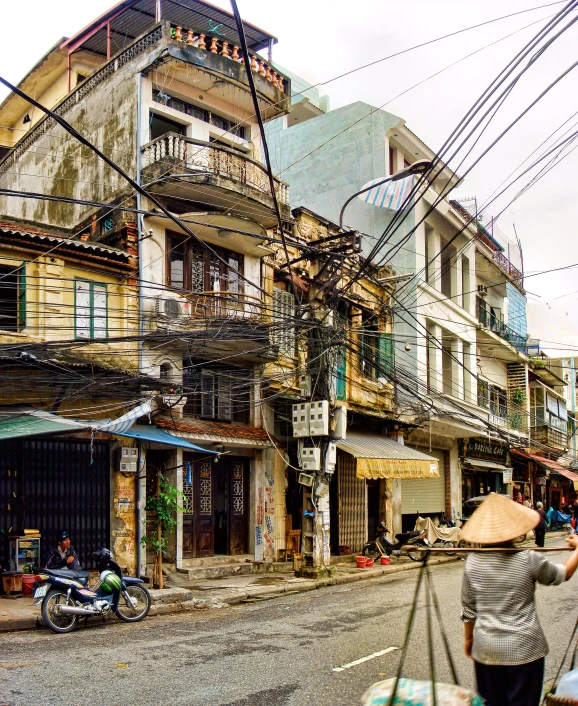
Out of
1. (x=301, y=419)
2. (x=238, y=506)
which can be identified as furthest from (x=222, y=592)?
(x=238, y=506)

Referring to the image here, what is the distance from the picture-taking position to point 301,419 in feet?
56.6

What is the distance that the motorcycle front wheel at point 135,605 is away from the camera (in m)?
11.6

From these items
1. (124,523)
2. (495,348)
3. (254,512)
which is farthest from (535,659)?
(495,348)

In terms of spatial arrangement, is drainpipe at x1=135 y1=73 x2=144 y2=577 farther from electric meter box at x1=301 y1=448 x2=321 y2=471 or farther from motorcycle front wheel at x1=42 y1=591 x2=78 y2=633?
motorcycle front wheel at x1=42 y1=591 x2=78 y2=633

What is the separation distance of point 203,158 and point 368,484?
1192cm

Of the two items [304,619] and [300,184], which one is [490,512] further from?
[300,184]

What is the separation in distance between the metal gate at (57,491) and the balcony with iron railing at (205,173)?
240 inches

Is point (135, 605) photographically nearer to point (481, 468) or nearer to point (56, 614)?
point (56, 614)

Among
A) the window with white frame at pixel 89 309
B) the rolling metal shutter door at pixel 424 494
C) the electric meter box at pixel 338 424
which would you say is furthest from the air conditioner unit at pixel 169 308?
the rolling metal shutter door at pixel 424 494

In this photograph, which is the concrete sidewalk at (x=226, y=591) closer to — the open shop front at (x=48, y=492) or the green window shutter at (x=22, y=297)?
the open shop front at (x=48, y=492)

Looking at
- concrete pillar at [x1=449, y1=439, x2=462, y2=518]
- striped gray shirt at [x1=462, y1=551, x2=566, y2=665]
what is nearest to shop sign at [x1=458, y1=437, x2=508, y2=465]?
concrete pillar at [x1=449, y1=439, x2=462, y2=518]

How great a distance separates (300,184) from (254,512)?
14.5m

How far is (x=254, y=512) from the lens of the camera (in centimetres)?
1969

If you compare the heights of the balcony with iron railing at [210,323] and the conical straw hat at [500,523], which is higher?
the balcony with iron railing at [210,323]
